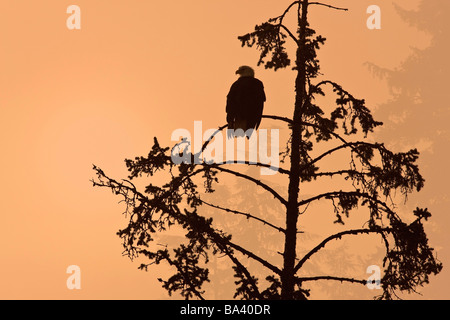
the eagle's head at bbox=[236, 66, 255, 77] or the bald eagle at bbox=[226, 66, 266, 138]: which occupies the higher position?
the eagle's head at bbox=[236, 66, 255, 77]

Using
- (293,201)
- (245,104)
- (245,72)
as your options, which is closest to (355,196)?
(293,201)

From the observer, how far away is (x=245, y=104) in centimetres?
1190

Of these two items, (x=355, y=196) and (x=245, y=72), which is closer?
(x=355, y=196)

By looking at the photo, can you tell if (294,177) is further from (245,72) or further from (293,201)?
(245,72)

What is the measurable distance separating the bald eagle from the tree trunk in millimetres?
2214

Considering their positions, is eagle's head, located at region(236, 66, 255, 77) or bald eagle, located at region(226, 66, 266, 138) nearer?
bald eagle, located at region(226, 66, 266, 138)

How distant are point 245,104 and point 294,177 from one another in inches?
115

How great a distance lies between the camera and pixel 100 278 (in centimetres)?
12262

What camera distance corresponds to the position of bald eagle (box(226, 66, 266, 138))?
11859mm

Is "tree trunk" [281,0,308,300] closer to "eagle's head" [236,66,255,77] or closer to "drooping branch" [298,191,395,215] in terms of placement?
"drooping branch" [298,191,395,215]

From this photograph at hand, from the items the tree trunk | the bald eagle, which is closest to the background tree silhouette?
the tree trunk

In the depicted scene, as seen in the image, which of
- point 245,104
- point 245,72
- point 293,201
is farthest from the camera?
point 245,72
